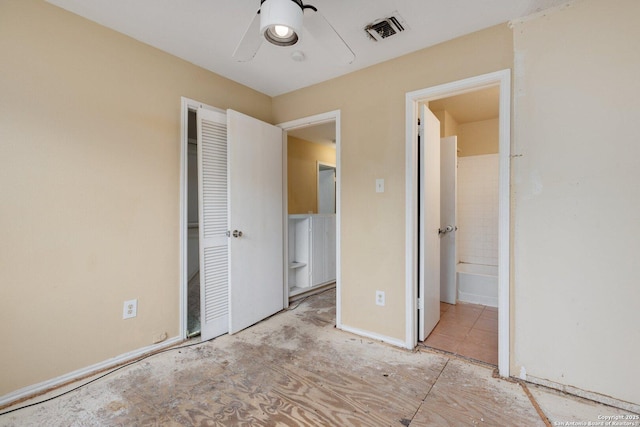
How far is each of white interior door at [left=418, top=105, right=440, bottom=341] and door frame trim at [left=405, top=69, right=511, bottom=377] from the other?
0.06 meters

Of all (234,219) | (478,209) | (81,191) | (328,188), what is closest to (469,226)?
(478,209)

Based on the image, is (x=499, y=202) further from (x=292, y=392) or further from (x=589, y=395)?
(x=292, y=392)

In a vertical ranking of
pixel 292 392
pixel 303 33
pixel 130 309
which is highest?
pixel 303 33

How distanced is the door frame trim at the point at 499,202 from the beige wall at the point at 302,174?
2291 mm

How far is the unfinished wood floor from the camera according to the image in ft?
4.84

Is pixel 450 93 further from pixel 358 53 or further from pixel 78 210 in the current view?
pixel 78 210

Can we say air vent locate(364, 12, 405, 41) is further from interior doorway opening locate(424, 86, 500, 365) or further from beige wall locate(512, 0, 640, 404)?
interior doorway opening locate(424, 86, 500, 365)

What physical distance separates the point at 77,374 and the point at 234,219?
1438 mm

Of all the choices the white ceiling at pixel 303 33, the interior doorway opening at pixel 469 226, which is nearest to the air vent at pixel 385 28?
the white ceiling at pixel 303 33

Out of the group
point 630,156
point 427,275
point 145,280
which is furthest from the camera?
point 427,275

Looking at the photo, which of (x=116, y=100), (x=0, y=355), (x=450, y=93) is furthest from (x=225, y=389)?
(x=450, y=93)

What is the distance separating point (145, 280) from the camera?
2115 mm

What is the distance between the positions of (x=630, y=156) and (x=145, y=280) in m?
3.18

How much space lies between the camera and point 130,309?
2.04 metres
